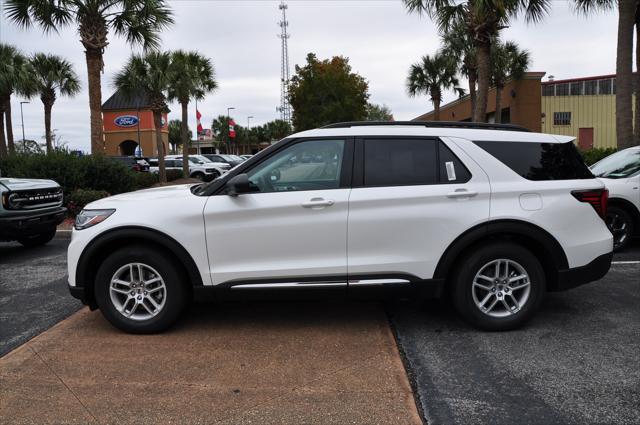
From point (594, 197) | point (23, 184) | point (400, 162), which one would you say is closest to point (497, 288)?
point (594, 197)

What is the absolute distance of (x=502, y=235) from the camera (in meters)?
4.42

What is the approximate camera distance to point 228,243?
428 cm

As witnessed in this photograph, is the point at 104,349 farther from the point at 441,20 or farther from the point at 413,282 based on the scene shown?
the point at 441,20

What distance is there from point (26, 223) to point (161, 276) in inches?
184

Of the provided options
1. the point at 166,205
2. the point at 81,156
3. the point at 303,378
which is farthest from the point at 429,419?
the point at 81,156

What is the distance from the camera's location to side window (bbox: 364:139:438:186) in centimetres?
437

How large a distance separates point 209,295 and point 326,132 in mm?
1670

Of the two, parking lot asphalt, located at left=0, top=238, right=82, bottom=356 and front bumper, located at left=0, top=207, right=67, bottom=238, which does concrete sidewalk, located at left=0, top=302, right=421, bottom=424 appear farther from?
front bumper, located at left=0, top=207, right=67, bottom=238

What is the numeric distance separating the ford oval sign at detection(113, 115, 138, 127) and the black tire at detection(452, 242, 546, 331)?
187 ft

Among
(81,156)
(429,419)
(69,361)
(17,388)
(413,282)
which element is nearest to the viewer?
(429,419)

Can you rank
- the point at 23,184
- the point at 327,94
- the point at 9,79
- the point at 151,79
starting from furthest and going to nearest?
1. the point at 327,94
2. the point at 151,79
3. the point at 9,79
4. the point at 23,184

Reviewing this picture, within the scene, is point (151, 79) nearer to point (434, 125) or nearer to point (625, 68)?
point (625, 68)

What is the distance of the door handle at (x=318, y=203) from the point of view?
13.9ft

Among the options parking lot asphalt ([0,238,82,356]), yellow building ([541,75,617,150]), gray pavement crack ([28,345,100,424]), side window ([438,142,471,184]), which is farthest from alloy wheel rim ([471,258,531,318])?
yellow building ([541,75,617,150])
